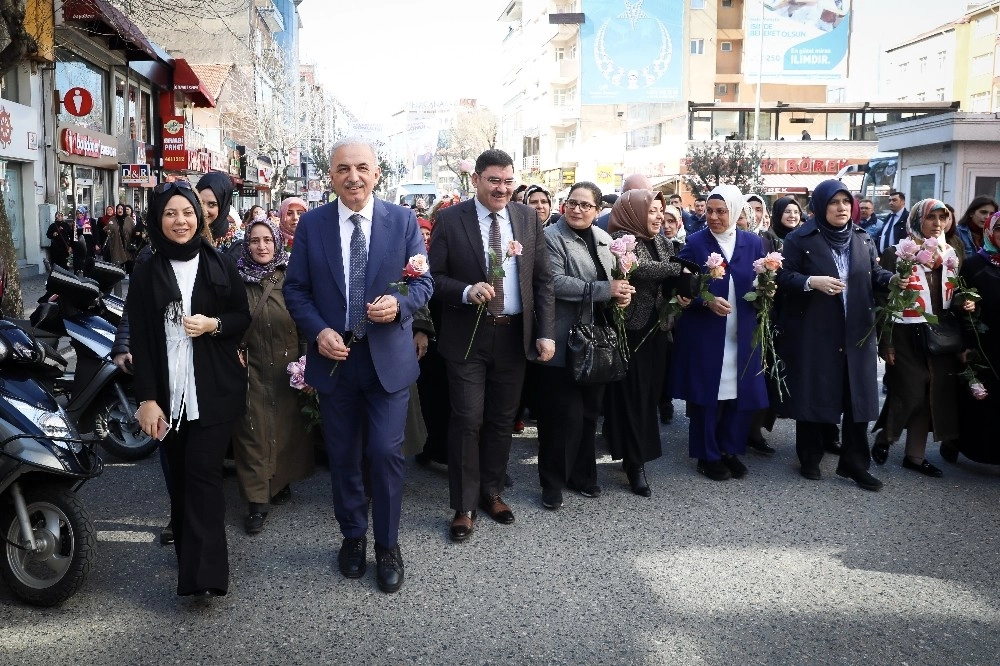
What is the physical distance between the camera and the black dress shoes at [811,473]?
6.03m

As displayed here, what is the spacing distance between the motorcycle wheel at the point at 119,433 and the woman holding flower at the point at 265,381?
1641 millimetres

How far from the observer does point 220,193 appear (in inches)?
211

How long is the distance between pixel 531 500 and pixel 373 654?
217 centimetres

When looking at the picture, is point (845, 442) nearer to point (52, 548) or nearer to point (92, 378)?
point (52, 548)

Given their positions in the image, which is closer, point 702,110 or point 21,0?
point 21,0

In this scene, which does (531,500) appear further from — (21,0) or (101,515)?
(21,0)

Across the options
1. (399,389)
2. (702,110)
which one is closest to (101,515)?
(399,389)

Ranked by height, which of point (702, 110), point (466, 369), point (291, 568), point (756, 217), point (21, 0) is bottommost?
point (291, 568)

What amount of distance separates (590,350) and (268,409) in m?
1.92

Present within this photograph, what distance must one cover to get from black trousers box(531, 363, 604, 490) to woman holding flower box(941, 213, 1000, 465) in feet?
8.64

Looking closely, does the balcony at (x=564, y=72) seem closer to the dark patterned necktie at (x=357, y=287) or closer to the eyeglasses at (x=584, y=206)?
the eyeglasses at (x=584, y=206)

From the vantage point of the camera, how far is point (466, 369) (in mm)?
4953

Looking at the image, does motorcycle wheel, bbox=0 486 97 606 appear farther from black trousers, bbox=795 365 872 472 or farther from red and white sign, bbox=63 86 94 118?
red and white sign, bbox=63 86 94 118

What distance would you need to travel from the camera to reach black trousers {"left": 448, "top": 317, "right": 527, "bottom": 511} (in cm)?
496
